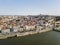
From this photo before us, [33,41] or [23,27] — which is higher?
[23,27]

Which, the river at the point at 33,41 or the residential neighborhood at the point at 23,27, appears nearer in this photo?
the river at the point at 33,41

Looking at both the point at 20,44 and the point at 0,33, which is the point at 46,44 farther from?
the point at 0,33

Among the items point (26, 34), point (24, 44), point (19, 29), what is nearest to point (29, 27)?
point (19, 29)

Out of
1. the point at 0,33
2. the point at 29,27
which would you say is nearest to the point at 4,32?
Result: the point at 0,33

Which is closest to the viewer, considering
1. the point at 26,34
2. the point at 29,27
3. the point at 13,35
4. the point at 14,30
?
the point at 13,35

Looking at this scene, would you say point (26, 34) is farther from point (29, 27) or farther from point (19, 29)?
point (29, 27)

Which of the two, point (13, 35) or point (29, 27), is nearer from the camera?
point (13, 35)

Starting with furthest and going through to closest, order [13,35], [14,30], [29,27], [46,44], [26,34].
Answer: [29,27]
[14,30]
[26,34]
[13,35]
[46,44]

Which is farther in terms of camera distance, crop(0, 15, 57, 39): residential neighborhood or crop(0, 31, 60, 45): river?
crop(0, 15, 57, 39): residential neighborhood

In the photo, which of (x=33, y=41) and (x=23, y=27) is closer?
(x=33, y=41)
